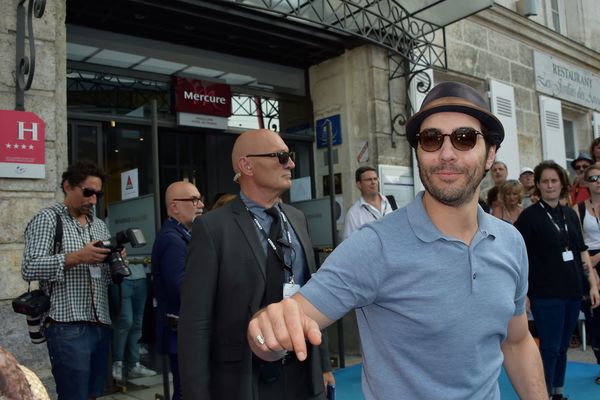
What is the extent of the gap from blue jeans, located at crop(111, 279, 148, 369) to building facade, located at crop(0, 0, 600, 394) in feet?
2.82

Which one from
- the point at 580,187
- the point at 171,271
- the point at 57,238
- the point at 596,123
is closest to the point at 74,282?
the point at 57,238

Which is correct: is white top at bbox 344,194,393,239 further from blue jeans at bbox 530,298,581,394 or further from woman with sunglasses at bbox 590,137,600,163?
woman with sunglasses at bbox 590,137,600,163

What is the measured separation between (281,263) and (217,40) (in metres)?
4.98

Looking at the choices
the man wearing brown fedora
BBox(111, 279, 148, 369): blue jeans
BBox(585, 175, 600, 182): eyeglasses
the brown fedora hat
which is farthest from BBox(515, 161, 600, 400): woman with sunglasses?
BBox(111, 279, 148, 369): blue jeans

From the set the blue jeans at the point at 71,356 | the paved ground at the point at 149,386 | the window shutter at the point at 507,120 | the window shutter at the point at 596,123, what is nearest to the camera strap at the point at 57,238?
the blue jeans at the point at 71,356

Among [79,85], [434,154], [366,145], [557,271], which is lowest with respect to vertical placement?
[557,271]

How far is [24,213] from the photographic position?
4.65 m

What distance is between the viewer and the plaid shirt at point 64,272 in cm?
334

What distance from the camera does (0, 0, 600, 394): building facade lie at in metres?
4.86

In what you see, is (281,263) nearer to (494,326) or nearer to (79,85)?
(494,326)

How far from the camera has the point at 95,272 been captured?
366cm

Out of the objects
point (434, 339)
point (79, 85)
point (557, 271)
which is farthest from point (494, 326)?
point (79, 85)

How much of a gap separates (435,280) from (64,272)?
8.71 feet

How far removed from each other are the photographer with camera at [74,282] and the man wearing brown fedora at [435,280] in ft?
7.36
